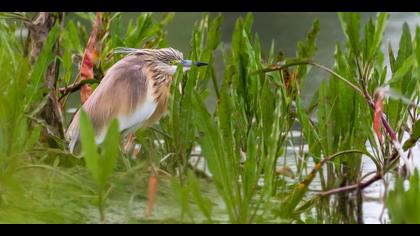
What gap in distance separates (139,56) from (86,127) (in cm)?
95

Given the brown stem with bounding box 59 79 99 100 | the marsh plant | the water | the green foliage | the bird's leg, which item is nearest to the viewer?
the green foliage

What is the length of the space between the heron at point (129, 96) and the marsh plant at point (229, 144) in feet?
0.26

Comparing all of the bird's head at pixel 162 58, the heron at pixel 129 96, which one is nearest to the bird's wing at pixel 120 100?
the heron at pixel 129 96

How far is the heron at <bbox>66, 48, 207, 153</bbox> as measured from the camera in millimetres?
2572

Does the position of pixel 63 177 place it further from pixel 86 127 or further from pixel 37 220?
pixel 86 127

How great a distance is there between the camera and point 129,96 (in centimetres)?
260

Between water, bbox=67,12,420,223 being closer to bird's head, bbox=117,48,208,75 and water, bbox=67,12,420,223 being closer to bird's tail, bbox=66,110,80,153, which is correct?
bird's head, bbox=117,48,208,75

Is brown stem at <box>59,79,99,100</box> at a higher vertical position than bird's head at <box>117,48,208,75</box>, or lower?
lower

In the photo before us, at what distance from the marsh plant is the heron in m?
0.08

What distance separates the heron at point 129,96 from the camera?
2.57 metres

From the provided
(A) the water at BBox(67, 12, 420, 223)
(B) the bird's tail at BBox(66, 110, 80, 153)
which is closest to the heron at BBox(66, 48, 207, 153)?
(B) the bird's tail at BBox(66, 110, 80, 153)

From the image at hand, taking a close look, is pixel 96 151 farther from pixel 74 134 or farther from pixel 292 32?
pixel 292 32

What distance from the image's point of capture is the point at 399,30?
20.3 feet

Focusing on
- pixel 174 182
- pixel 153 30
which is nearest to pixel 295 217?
pixel 174 182
